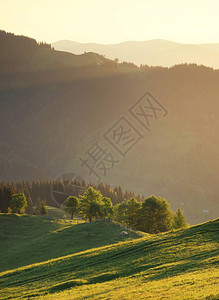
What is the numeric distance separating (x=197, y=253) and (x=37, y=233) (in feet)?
222

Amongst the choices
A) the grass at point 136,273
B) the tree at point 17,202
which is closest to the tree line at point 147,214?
the tree at point 17,202

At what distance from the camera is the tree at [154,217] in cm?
11806

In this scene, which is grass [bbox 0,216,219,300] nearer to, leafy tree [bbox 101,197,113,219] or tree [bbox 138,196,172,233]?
tree [bbox 138,196,172,233]

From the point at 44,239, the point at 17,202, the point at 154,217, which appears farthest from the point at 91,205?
the point at 17,202

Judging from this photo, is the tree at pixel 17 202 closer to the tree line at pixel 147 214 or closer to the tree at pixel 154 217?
the tree line at pixel 147 214

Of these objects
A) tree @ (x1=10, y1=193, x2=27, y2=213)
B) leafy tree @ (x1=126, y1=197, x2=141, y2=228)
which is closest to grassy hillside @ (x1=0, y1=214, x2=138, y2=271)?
leafy tree @ (x1=126, y1=197, x2=141, y2=228)

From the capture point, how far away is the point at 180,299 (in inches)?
1232

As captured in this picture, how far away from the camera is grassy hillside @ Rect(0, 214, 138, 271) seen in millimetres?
82812

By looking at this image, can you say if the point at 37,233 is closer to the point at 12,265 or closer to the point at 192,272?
the point at 12,265

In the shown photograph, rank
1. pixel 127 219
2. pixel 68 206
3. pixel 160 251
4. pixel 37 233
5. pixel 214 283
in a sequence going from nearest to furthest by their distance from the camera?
pixel 214 283
pixel 160 251
pixel 37 233
pixel 127 219
pixel 68 206

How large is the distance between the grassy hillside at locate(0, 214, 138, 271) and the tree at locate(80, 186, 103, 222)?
975 cm

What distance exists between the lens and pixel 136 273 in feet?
154

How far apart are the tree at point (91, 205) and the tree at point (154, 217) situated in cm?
1403

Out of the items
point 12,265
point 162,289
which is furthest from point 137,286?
point 12,265
